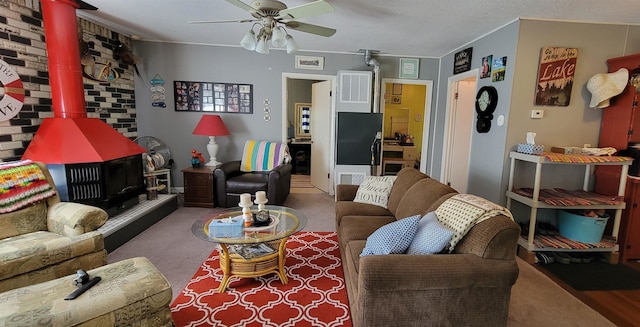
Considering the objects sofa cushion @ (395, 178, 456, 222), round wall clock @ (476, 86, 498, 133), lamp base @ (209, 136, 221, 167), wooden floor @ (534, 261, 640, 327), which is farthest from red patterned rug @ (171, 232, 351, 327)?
round wall clock @ (476, 86, 498, 133)

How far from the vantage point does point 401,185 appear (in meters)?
2.56

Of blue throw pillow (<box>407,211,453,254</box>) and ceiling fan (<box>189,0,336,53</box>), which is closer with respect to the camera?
blue throw pillow (<box>407,211,453,254</box>)

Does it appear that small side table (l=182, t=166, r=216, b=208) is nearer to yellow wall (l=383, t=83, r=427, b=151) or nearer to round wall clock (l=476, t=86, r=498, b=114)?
round wall clock (l=476, t=86, r=498, b=114)

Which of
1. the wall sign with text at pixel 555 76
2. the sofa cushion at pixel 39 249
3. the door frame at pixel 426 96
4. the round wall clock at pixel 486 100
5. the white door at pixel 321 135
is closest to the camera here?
the sofa cushion at pixel 39 249

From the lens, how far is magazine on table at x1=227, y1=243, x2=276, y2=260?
2082 millimetres

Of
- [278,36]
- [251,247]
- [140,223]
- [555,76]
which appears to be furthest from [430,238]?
[140,223]

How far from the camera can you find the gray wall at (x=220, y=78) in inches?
165

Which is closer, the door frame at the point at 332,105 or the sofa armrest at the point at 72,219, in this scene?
the sofa armrest at the point at 72,219

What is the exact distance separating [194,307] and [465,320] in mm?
1604

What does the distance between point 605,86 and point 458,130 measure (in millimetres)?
1753

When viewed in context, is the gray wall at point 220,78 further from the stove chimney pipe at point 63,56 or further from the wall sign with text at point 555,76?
the wall sign with text at point 555,76

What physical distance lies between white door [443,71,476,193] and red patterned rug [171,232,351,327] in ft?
9.26

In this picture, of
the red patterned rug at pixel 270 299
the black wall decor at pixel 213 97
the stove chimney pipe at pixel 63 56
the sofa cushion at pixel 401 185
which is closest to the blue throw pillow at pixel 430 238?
the red patterned rug at pixel 270 299

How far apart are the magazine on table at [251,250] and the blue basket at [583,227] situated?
2758 mm
